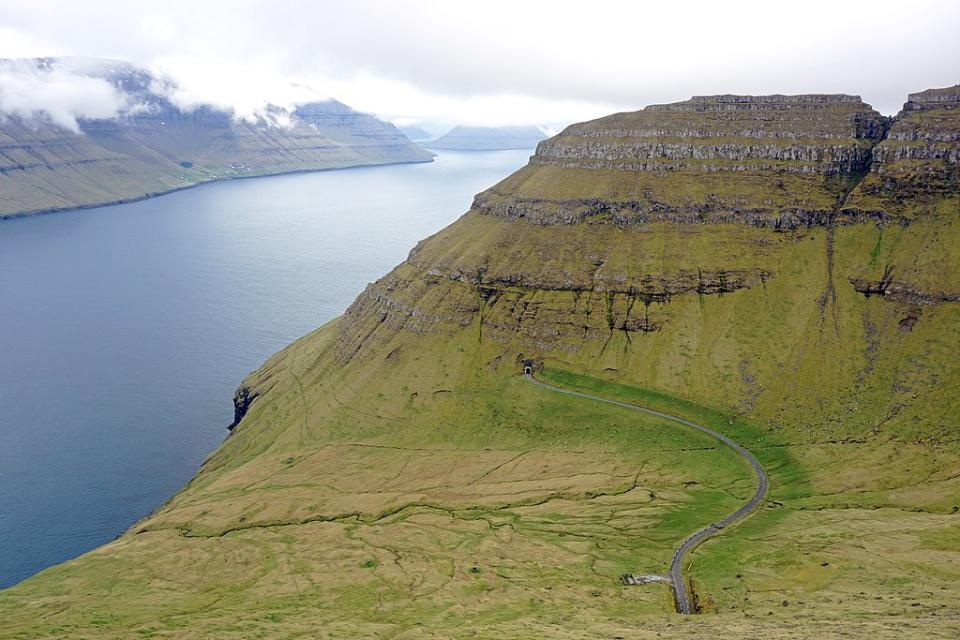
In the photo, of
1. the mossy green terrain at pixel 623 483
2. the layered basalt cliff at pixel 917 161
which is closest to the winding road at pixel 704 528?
the mossy green terrain at pixel 623 483

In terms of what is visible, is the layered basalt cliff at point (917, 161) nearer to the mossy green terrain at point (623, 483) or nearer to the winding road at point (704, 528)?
the mossy green terrain at point (623, 483)

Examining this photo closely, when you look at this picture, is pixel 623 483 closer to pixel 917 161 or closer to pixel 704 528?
pixel 704 528

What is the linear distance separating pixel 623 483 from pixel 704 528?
25.5 m

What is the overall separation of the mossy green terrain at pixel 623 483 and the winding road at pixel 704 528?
6.77ft

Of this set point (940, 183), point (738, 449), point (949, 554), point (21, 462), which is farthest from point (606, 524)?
point (21, 462)

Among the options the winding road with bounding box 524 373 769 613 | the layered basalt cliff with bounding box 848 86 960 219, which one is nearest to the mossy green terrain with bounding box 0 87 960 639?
the winding road with bounding box 524 373 769 613

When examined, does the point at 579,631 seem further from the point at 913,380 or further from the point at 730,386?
the point at 913,380

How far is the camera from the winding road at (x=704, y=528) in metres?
107

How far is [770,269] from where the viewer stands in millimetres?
192375

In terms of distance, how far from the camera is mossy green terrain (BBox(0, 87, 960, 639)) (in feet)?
333

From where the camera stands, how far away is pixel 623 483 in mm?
151125

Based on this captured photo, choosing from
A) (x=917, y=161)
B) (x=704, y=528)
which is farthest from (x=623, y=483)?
(x=917, y=161)

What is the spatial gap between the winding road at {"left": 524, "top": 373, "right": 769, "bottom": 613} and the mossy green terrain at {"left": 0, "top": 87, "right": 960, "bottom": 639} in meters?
2.06

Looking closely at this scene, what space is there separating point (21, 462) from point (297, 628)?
432ft
